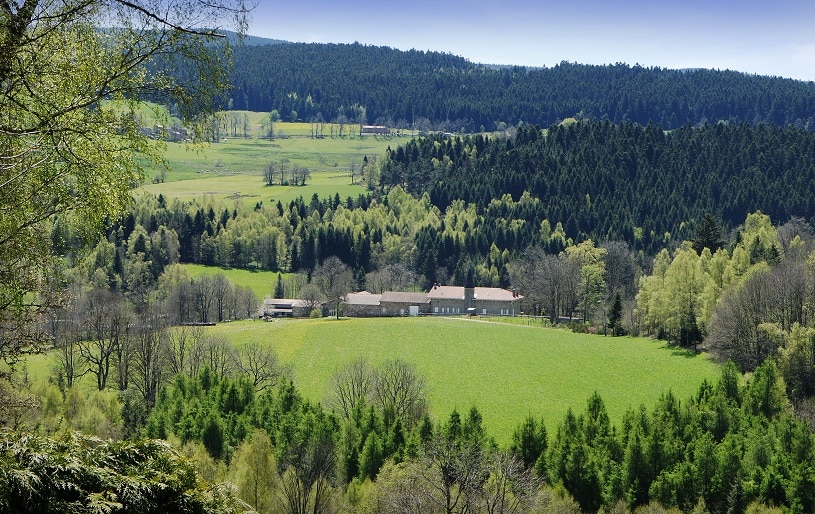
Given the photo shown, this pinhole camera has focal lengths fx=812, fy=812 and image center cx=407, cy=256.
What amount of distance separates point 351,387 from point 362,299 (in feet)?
166

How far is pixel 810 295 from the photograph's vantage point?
2403 inches

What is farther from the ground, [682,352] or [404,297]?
[682,352]

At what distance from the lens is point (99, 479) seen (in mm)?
10797

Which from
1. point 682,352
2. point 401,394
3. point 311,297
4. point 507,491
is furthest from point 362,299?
point 507,491

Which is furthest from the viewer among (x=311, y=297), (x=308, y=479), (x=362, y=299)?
(x=362, y=299)

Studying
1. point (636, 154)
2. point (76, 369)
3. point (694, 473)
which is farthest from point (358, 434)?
point (636, 154)

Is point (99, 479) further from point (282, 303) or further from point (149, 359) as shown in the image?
point (282, 303)

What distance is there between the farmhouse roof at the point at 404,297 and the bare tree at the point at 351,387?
4876 cm

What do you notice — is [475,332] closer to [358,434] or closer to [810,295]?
[810,295]

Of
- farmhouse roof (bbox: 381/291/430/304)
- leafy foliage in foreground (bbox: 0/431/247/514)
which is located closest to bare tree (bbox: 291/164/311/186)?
farmhouse roof (bbox: 381/291/430/304)

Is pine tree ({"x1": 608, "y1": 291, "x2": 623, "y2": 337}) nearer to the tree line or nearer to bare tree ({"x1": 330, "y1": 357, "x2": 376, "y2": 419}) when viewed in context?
the tree line

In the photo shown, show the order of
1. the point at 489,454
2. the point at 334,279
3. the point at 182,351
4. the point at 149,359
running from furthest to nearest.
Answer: the point at 334,279, the point at 182,351, the point at 149,359, the point at 489,454

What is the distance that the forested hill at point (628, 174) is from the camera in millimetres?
139375

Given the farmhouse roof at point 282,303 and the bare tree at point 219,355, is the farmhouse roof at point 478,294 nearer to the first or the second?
the farmhouse roof at point 282,303
